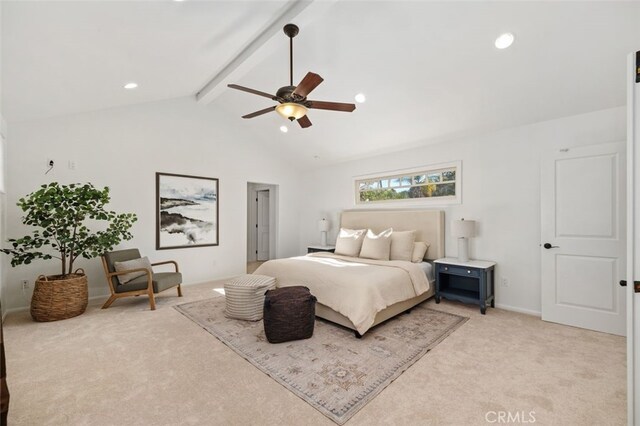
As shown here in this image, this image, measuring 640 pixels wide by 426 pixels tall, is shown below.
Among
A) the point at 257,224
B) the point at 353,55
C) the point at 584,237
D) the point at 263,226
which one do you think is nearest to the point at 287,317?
the point at 353,55

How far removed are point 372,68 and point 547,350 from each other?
3.48 meters

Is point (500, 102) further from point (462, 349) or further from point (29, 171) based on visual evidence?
point (29, 171)

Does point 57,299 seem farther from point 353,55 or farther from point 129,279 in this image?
point 353,55

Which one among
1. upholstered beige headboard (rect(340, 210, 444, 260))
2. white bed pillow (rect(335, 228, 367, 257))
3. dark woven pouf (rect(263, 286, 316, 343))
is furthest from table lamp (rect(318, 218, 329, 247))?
dark woven pouf (rect(263, 286, 316, 343))

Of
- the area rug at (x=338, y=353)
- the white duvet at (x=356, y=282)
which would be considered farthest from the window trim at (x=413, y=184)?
the area rug at (x=338, y=353)

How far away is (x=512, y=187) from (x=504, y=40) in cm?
192

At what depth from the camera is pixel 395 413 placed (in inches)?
72.0

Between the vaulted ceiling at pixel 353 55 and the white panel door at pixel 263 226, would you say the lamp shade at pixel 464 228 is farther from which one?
the white panel door at pixel 263 226

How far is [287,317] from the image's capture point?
2.79 m

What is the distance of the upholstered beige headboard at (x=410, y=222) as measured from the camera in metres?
4.45

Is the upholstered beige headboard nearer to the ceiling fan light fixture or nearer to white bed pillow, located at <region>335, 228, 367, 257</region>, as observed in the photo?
white bed pillow, located at <region>335, 228, 367, 257</region>

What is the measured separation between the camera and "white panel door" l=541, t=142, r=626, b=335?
300 centimetres

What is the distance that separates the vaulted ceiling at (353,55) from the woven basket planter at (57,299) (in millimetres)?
2077

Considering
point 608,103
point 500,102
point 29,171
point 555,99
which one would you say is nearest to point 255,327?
point 29,171
